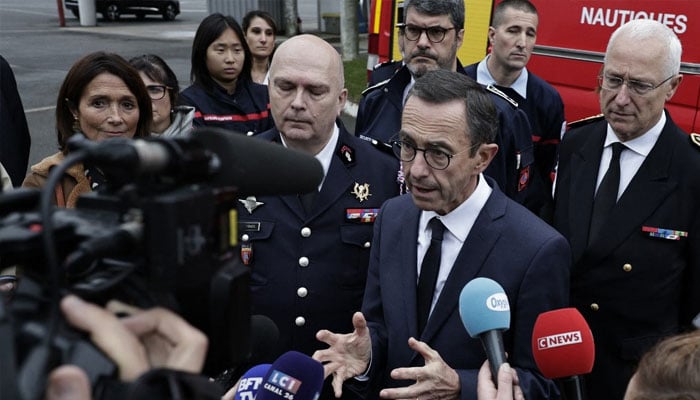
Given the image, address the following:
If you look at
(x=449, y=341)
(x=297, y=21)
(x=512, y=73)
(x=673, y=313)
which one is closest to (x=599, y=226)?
(x=673, y=313)

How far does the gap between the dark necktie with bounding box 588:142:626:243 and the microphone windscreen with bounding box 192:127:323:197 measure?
1.90 meters

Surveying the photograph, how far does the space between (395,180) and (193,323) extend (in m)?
2.12

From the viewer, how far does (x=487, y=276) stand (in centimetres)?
241

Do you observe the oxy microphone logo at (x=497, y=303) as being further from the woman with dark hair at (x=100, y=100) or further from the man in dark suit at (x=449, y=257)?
the woman with dark hair at (x=100, y=100)

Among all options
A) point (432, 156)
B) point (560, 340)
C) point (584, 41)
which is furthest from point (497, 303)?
point (584, 41)

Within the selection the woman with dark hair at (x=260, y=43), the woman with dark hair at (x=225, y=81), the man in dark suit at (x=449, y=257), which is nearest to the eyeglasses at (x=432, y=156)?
the man in dark suit at (x=449, y=257)

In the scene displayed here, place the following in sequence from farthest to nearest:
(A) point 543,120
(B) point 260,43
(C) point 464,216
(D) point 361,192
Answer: (B) point 260,43 < (A) point 543,120 < (D) point 361,192 < (C) point 464,216

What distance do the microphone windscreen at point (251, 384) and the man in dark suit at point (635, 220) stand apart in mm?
1483

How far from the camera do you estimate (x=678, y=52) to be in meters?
3.19

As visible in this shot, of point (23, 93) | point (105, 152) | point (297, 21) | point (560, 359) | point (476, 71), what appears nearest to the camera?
point (105, 152)

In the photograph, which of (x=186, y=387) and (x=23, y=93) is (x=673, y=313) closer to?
(x=186, y=387)

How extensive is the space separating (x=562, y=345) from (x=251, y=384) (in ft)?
2.81

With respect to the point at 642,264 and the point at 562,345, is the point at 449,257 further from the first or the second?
the point at 642,264

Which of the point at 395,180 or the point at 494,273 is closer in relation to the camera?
the point at 494,273
